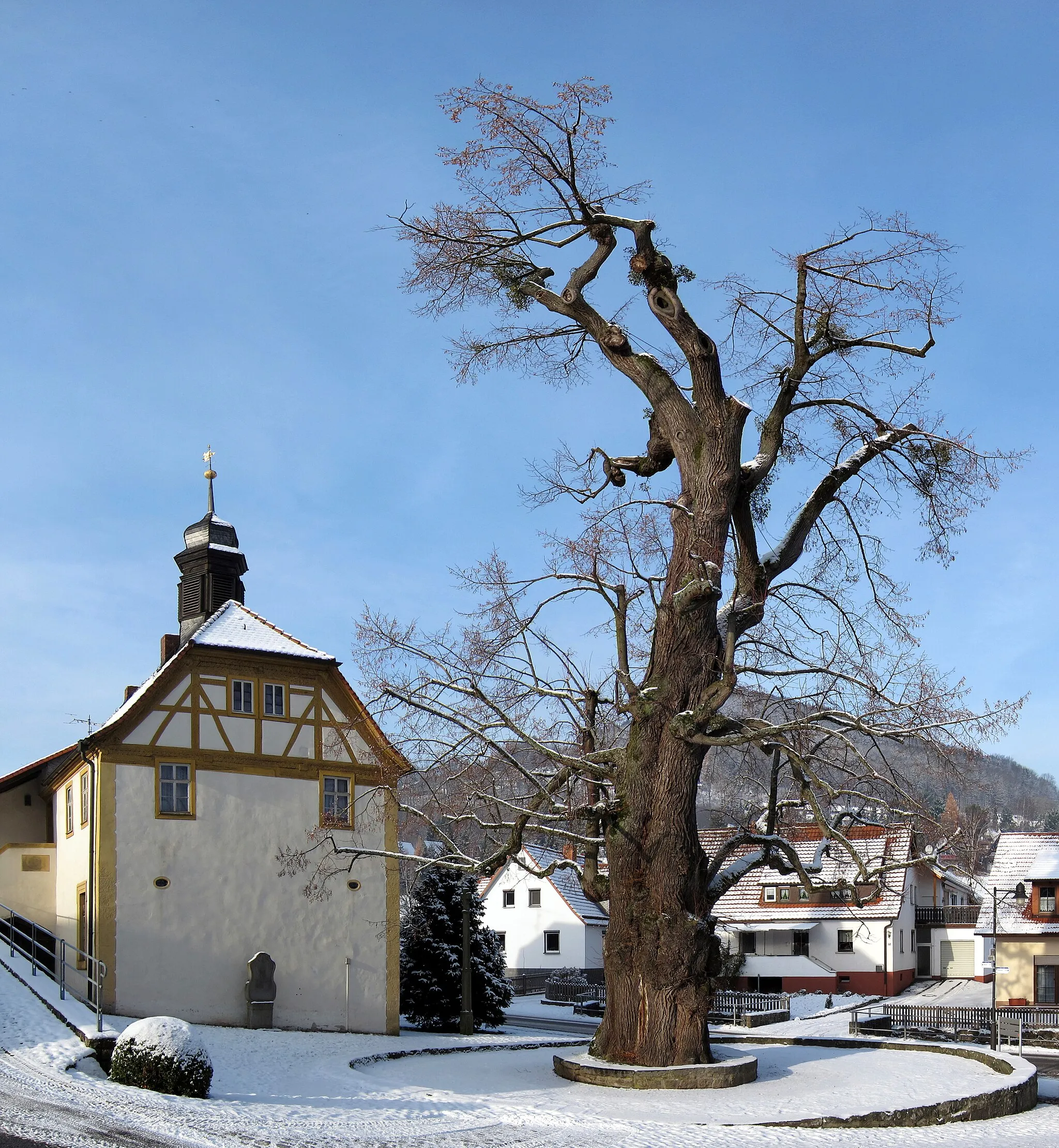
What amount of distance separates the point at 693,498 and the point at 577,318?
129 inches

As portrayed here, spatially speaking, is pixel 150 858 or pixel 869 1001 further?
pixel 869 1001

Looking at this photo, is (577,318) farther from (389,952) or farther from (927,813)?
(389,952)

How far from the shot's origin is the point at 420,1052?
2091 cm

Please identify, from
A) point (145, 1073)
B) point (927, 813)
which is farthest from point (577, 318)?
point (145, 1073)

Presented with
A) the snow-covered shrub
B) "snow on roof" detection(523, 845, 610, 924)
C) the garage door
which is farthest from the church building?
the garage door

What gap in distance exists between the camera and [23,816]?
28656mm

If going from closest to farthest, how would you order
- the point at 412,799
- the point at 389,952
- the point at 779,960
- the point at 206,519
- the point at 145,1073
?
1. the point at 145,1073
2. the point at 412,799
3. the point at 389,952
4. the point at 206,519
5. the point at 779,960

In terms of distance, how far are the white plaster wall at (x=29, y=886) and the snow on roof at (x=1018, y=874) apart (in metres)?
25.3

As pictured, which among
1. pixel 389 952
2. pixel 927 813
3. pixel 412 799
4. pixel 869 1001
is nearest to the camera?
pixel 927 813

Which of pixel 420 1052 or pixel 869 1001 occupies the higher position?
pixel 420 1052

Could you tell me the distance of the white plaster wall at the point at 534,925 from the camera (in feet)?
163

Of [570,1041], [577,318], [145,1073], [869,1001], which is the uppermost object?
[577,318]

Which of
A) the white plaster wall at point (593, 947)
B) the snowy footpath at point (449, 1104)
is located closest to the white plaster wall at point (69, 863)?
the snowy footpath at point (449, 1104)

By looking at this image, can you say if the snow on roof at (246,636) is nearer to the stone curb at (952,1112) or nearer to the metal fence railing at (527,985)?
the stone curb at (952,1112)
